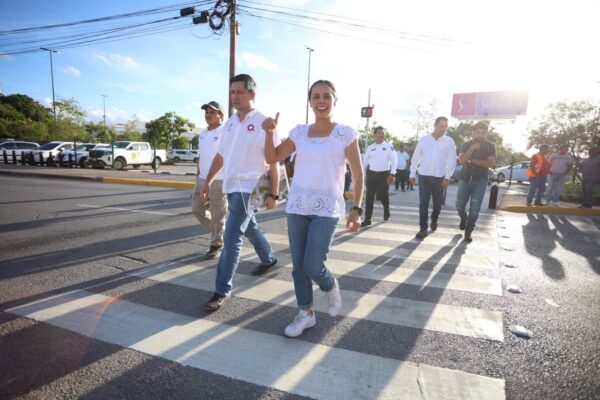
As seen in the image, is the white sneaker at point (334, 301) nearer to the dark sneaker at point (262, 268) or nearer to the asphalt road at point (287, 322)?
the asphalt road at point (287, 322)

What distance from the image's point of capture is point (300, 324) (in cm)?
242

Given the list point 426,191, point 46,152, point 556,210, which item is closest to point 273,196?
point 426,191

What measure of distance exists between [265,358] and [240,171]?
1537 millimetres

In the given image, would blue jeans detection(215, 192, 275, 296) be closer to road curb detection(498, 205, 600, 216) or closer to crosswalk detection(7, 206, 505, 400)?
crosswalk detection(7, 206, 505, 400)

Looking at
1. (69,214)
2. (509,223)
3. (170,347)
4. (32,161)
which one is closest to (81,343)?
(170,347)

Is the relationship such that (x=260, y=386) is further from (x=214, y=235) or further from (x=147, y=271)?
(x=214, y=235)

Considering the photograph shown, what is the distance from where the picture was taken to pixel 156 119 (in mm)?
46438

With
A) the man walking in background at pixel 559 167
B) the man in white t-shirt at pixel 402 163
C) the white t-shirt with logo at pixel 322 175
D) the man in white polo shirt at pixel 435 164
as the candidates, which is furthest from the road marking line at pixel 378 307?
the man in white t-shirt at pixel 402 163

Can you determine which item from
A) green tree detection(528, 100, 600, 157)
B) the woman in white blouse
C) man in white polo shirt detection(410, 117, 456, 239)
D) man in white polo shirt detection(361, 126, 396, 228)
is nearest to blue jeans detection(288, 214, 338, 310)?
the woman in white blouse

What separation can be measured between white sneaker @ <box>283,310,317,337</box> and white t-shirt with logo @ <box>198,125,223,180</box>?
2.36 metres

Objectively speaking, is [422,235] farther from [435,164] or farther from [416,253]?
[435,164]

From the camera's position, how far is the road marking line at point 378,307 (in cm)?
260

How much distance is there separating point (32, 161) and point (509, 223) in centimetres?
2793

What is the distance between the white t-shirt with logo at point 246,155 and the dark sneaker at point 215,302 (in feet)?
3.06
